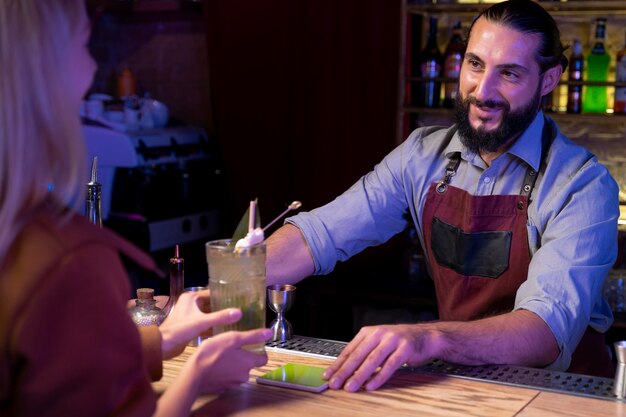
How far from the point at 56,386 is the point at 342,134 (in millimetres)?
3274

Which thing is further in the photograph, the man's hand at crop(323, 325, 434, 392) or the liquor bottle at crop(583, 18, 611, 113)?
the liquor bottle at crop(583, 18, 611, 113)

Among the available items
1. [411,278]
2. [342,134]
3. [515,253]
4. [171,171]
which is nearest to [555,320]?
[515,253]

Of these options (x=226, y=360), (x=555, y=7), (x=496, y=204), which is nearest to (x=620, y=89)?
(x=555, y=7)

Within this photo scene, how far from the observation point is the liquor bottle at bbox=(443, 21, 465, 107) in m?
3.84

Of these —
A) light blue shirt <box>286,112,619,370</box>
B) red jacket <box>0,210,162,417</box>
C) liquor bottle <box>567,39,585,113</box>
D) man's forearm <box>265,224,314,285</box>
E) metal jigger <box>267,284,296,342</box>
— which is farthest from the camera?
liquor bottle <box>567,39,585,113</box>

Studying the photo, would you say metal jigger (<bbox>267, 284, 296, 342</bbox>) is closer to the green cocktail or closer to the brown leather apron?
the green cocktail

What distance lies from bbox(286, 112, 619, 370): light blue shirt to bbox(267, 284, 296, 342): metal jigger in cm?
49

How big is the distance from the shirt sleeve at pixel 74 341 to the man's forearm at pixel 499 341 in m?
0.83

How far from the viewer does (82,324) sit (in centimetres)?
90

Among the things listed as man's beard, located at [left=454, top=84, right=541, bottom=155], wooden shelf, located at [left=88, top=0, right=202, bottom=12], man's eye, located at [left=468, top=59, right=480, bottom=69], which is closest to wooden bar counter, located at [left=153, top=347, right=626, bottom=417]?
man's beard, located at [left=454, top=84, right=541, bottom=155]

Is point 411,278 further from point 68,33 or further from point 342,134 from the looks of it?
point 68,33

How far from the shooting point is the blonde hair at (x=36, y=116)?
908 mm

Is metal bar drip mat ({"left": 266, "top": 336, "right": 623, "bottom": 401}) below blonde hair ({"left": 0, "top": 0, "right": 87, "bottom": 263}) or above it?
below

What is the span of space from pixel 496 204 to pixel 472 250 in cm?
14
